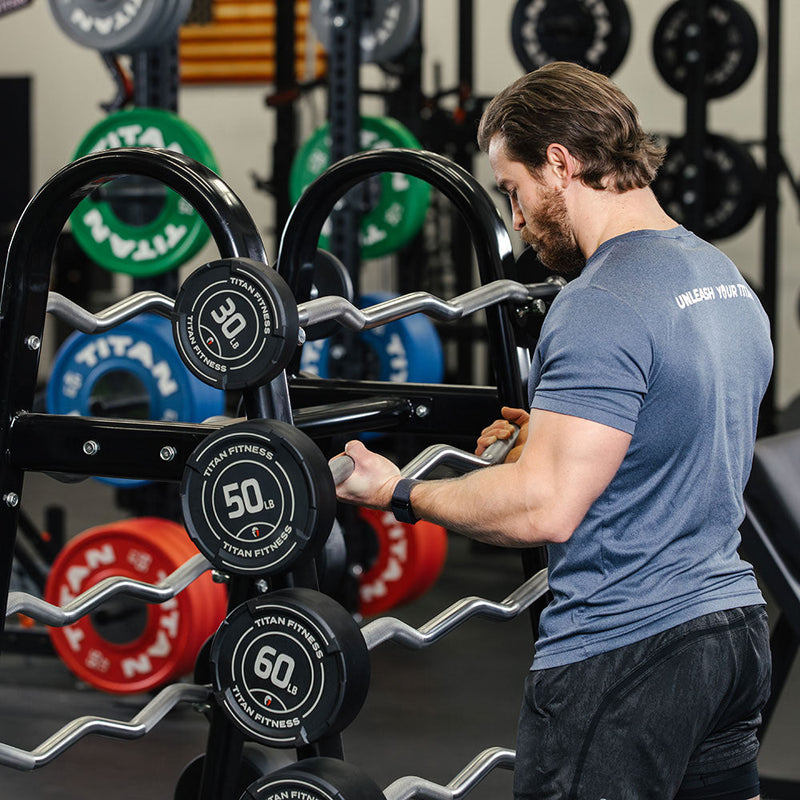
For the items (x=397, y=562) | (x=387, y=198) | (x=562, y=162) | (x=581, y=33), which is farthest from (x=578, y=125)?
(x=581, y=33)

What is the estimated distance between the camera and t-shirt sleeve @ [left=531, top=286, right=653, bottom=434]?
136 cm

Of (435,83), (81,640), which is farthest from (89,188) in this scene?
(435,83)

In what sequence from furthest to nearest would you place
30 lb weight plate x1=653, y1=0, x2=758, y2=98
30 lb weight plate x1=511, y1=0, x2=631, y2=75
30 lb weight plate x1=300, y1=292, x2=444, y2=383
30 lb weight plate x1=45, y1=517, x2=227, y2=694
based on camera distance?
30 lb weight plate x1=653, y1=0, x2=758, y2=98 < 30 lb weight plate x1=511, y1=0, x2=631, y2=75 < 30 lb weight plate x1=300, y1=292, x2=444, y2=383 < 30 lb weight plate x1=45, y1=517, x2=227, y2=694

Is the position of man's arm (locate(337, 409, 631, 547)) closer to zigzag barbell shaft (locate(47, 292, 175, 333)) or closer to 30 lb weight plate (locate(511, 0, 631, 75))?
zigzag barbell shaft (locate(47, 292, 175, 333))

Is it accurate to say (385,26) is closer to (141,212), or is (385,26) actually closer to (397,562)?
(141,212)

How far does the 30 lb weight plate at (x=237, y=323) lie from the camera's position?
4.65 feet

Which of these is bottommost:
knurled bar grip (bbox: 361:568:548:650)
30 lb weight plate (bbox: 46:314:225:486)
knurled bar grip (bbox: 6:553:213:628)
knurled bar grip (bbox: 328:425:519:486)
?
knurled bar grip (bbox: 361:568:548:650)

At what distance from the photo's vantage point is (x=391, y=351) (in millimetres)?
3967

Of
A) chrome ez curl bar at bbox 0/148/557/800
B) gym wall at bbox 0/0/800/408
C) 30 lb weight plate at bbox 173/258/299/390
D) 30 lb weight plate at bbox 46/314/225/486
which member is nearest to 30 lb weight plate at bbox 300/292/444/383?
30 lb weight plate at bbox 46/314/225/486

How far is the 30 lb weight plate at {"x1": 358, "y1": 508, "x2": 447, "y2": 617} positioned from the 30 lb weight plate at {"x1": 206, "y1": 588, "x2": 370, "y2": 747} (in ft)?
8.27

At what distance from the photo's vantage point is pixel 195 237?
3584 millimetres

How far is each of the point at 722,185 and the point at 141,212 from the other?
316 centimetres

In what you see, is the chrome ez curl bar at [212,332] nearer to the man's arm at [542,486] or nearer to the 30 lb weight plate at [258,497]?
the 30 lb weight plate at [258,497]

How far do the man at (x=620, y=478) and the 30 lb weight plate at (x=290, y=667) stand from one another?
181 millimetres
